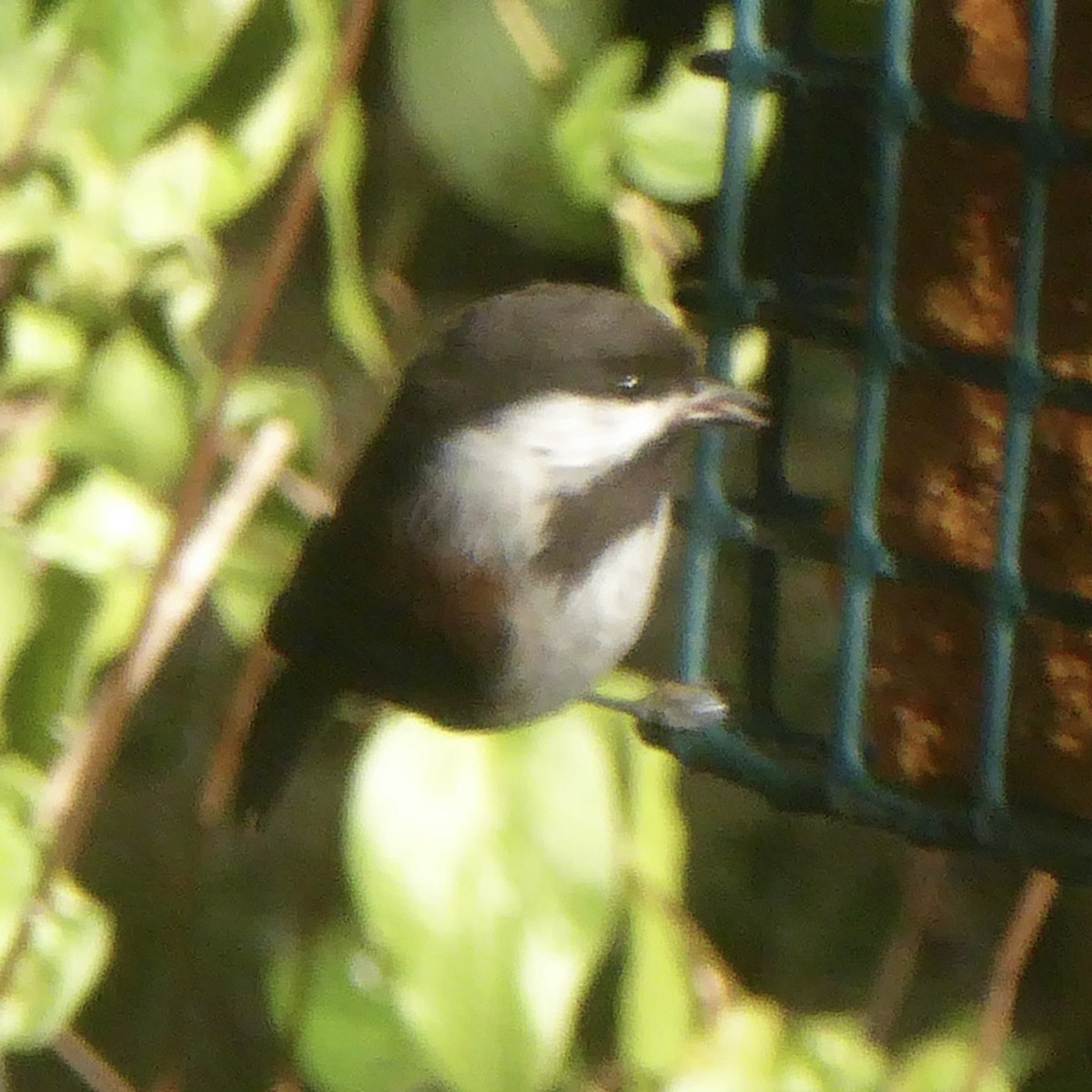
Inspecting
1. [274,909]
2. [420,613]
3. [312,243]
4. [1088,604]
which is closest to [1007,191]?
[1088,604]

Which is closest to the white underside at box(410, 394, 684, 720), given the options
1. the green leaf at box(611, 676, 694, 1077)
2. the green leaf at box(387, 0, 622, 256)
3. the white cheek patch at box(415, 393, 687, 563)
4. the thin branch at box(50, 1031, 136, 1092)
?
the white cheek patch at box(415, 393, 687, 563)

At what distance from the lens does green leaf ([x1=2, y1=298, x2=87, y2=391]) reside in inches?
37.7

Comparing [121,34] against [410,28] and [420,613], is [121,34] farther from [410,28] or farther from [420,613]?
[420,613]

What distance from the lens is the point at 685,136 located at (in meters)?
0.84

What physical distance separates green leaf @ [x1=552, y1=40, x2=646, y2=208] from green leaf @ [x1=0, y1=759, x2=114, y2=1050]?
1.45 feet

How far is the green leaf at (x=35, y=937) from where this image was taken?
93 cm

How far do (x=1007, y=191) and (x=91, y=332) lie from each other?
0.54 metres

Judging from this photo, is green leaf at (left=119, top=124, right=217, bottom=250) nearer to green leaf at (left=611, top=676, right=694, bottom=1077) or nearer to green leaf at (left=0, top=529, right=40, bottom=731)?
green leaf at (left=0, top=529, right=40, bottom=731)

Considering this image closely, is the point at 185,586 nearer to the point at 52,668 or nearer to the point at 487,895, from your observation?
the point at 52,668

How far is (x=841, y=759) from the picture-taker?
0.67 metres

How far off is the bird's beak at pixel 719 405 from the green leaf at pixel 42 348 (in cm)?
42

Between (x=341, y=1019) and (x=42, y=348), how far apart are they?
1.44ft

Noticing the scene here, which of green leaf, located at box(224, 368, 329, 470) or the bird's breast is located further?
green leaf, located at box(224, 368, 329, 470)

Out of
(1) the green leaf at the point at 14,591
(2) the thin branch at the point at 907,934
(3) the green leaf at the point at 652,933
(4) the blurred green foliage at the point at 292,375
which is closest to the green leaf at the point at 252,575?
(4) the blurred green foliage at the point at 292,375
